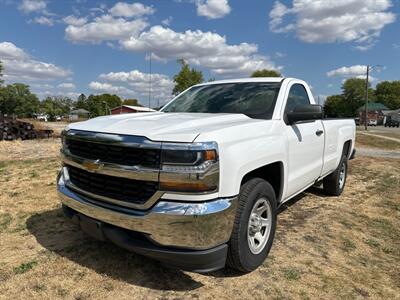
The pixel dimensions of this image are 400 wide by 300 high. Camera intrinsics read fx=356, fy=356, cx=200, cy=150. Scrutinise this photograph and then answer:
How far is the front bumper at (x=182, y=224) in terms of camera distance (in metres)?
2.61

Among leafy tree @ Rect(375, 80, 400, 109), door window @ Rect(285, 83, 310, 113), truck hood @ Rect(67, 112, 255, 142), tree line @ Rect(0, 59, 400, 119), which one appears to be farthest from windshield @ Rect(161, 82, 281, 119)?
leafy tree @ Rect(375, 80, 400, 109)

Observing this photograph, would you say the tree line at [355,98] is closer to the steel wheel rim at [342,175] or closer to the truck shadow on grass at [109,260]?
Result: the steel wheel rim at [342,175]

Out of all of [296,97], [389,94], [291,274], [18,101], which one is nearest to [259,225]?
[291,274]

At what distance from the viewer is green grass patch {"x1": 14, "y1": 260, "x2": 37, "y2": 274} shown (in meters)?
3.29

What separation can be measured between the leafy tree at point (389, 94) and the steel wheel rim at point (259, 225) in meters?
125

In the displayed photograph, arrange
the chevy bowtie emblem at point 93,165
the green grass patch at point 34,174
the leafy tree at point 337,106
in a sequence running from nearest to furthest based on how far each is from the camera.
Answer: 1. the chevy bowtie emblem at point 93,165
2. the green grass patch at point 34,174
3. the leafy tree at point 337,106

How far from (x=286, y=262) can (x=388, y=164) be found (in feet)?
27.7

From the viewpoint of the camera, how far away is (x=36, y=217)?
484 centimetres

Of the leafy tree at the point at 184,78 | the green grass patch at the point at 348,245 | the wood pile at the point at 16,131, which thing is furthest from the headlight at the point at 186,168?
the leafy tree at the point at 184,78

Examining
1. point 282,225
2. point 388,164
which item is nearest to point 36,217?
point 282,225

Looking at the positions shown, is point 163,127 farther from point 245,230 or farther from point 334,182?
point 334,182

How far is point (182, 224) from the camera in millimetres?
2607

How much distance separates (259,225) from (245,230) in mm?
426

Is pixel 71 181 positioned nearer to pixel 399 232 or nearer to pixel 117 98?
pixel 399 232
